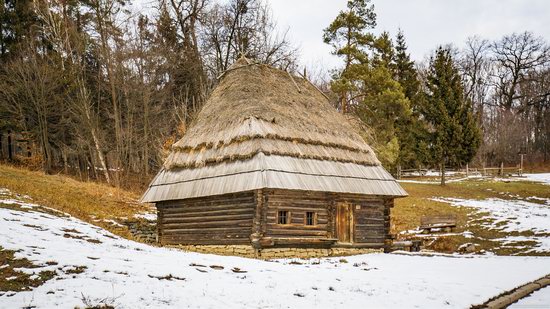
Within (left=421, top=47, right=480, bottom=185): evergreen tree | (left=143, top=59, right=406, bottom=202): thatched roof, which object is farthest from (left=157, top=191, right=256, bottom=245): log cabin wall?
(left=421, top=47, right=480, bottom=185): evergreen tree

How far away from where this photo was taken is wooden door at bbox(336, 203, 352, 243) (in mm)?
18391

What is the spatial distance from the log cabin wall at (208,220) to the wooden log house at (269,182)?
1.6 inches

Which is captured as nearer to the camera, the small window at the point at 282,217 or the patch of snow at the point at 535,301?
the patch of snow at the point at 535,301

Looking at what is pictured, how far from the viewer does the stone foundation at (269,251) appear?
638 inches

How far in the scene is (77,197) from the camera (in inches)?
868

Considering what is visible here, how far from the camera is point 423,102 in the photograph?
131ft

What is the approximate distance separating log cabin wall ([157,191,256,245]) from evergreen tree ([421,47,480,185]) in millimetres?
27315

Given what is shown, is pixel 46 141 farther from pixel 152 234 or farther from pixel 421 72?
pixel 421 72

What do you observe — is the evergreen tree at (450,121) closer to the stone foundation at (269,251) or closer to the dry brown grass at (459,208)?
the dry brown grass at (459,208)

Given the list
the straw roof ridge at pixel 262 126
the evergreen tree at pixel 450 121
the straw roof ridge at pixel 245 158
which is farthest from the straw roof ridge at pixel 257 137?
the evergreen tree at pixel 450 121

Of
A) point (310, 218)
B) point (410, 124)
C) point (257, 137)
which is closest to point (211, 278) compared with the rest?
point (257, 137)

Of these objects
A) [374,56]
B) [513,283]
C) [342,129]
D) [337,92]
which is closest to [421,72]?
[374,56]

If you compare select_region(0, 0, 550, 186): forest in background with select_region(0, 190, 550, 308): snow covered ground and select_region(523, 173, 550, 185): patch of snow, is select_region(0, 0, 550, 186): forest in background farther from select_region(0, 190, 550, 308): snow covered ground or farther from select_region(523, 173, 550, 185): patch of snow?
select_region(0, 190, 550, 308): snow covered ground

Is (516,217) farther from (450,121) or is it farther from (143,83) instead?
(143,83)
